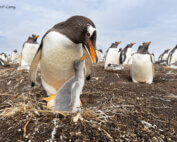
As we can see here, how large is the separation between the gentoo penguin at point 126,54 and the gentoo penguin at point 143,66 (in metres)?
6.72

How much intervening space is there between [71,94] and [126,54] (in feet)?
36.2

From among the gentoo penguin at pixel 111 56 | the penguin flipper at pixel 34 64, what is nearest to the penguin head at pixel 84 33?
the penguin flipper at pixel 34 64

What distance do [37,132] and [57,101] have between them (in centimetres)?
52

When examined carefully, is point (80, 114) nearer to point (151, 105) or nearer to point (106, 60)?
point (151, 105)

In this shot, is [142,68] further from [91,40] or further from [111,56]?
[91,40]

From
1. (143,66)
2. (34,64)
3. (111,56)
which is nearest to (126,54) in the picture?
(111,56)

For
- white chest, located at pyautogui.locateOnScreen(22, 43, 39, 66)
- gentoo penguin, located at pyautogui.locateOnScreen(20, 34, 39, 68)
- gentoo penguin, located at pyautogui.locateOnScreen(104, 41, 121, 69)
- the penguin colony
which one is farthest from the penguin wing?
gentoo penguin, located at pyautogui.locateOnScreen(104, 41, 121, 69)

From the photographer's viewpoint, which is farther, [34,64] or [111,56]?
[111,56]

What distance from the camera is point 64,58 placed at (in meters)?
2.17

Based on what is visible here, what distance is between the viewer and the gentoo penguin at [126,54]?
12297mm

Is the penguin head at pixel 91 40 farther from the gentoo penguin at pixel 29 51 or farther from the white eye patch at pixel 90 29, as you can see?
the gentoo penguin at pixel 29 51

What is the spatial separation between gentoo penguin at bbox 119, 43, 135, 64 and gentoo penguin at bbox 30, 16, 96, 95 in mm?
10156

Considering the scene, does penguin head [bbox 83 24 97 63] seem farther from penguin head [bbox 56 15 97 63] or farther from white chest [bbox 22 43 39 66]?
white chest [bbox 22 43 39 66]

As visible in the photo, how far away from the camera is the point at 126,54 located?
41.4 ft
